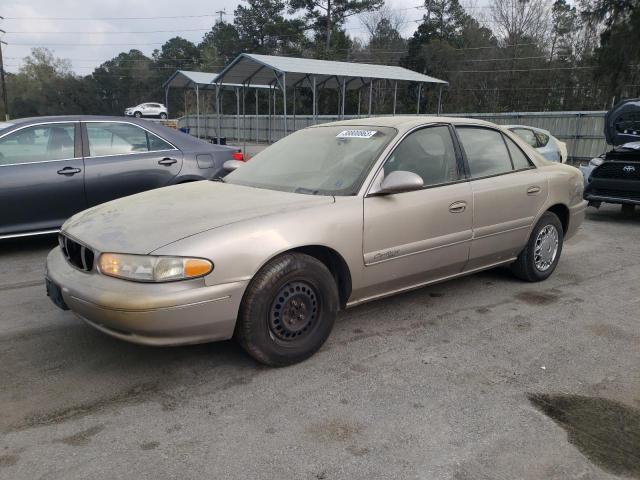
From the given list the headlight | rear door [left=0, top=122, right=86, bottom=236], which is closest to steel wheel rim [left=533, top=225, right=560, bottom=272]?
the headlight

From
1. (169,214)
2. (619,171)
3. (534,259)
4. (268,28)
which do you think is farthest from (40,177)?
(268,28)

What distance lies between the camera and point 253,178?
13.6ft

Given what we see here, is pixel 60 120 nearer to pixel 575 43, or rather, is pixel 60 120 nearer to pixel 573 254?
pixel 573 254

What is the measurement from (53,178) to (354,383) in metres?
4.27

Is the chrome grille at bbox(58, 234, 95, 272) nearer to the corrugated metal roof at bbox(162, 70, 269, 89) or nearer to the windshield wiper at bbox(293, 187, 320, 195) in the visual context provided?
the windshield wiper at bbox(293, 187, 320, 195)

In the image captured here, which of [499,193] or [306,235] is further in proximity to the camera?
[499,193]

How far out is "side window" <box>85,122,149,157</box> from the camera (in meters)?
6.11

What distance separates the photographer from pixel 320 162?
13.2 ft

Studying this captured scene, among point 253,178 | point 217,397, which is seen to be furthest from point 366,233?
point 217,397

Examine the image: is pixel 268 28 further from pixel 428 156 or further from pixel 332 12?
pixel 428 156

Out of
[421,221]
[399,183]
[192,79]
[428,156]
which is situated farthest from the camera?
[192,79]

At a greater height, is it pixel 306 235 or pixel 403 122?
pixel 403 122

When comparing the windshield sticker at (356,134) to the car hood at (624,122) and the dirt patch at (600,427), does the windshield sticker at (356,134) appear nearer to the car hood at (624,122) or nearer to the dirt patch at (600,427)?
the dirt patch at (600,427)

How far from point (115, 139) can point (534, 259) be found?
472cm
